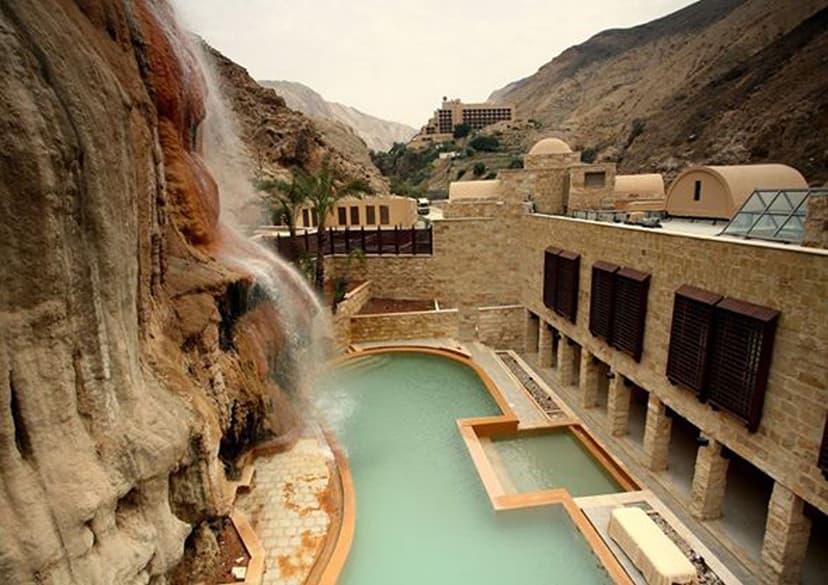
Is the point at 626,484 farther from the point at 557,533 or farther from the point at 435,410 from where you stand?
the point at 435,410

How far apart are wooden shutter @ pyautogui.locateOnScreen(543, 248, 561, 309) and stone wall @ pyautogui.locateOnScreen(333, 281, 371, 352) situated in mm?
7538

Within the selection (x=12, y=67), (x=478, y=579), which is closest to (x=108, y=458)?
(x=12, y=67)

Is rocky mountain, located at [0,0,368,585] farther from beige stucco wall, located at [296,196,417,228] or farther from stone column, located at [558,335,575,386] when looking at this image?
beige stucco wall, located at [296,196,417,228]

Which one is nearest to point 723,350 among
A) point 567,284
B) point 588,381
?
point 588,381

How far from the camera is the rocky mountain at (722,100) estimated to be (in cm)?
3222

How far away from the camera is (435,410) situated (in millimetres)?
12875

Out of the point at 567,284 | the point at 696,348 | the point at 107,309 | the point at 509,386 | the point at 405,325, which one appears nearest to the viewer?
the point at 107,309

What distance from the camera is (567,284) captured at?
13672mm

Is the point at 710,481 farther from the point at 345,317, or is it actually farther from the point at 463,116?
the point at 463,116

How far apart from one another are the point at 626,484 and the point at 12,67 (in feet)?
38.8

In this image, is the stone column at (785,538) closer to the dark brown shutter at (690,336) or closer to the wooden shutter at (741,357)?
the wooden shutter at (741,357)

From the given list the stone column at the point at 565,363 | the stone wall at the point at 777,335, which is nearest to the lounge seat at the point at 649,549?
the stone wall at the point at 777,335

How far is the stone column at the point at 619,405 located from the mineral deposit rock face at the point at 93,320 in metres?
9.22

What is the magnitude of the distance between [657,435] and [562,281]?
5.45 m
